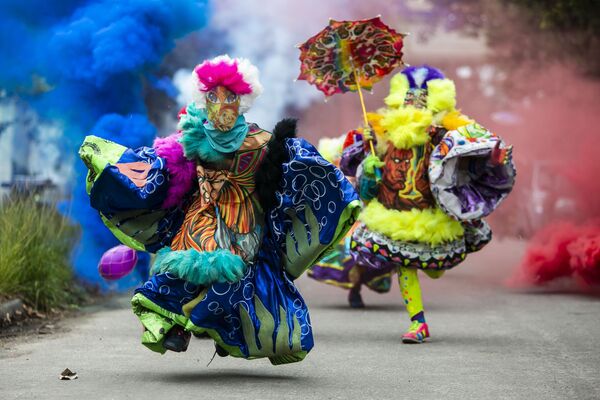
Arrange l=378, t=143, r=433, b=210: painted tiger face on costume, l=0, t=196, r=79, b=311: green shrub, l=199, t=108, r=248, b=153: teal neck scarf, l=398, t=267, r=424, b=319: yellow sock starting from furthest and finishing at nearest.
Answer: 1. l=0, t=196, r=79, b=311: green shrub
2. l=378, t=143, r=433, b=210: painted tiger face on costume
3. l=398, t=267, r=424, b=319: yellow sock
4. l=199, t=108, r=248, b=153: teal neck scarf

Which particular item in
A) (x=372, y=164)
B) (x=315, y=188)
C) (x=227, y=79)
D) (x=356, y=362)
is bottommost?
(x=356, y=362)

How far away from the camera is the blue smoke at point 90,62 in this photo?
458 inches

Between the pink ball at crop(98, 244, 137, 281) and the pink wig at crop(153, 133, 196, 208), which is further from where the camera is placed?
the pink ball at crop(98, 244, 137, 281)

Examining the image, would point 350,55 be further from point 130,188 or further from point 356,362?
point 130,188

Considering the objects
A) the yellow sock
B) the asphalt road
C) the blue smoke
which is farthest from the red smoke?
the blue smoke

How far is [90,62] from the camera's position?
1187 centimetres

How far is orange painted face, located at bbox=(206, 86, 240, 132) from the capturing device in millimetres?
7105

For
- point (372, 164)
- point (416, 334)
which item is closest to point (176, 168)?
point (416, 334)

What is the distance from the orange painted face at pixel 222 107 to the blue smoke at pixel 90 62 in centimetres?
431

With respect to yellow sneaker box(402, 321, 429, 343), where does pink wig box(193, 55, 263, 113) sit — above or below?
above

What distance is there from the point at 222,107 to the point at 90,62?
5.08 m

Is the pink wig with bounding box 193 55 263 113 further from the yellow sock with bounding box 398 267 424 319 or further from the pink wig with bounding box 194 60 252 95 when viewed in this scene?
the yellow sock with bounding box 398 267 424 319

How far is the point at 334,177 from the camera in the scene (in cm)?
720

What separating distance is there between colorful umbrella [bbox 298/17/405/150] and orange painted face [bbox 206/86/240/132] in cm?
296
